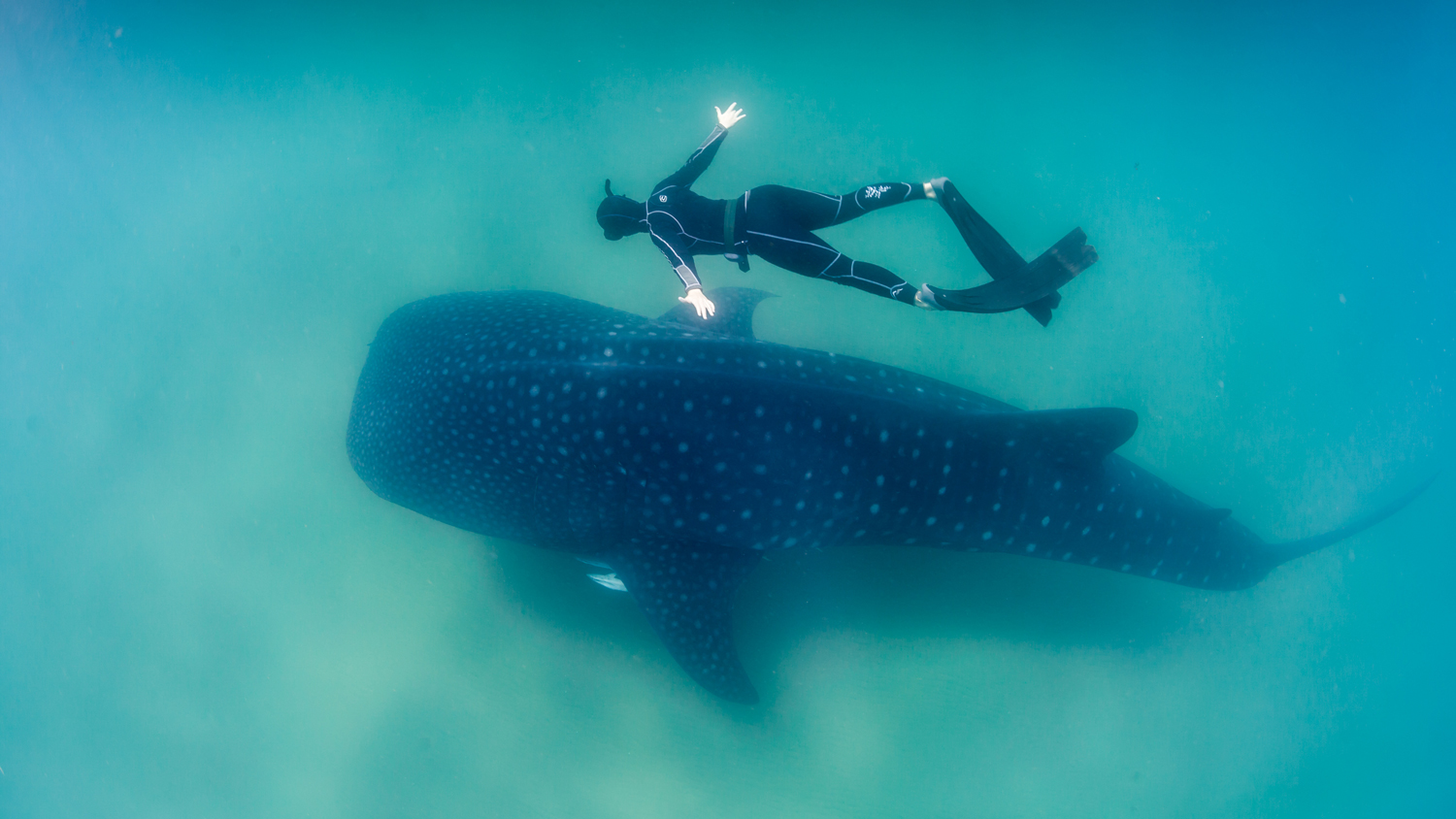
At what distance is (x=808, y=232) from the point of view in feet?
12.3

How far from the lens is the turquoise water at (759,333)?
4.07m

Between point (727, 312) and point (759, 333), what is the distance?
1.80 ft

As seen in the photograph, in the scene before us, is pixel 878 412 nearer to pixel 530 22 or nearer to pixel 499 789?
pixel 499 789

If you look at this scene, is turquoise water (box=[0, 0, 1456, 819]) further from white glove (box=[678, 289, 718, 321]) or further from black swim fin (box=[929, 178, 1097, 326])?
white glove (box=[678, 289, 718, 321])

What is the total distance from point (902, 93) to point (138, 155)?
7.51 meters

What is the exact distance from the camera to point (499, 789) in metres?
4.10

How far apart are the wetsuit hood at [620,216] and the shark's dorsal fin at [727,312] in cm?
56

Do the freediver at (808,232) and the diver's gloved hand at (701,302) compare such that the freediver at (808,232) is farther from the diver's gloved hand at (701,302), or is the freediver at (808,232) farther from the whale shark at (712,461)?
the whale shark at (712,461)

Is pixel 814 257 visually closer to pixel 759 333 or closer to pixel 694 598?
pixel 759 333

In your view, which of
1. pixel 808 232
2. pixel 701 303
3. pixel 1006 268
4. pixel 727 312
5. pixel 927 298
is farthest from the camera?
pixel 727 312

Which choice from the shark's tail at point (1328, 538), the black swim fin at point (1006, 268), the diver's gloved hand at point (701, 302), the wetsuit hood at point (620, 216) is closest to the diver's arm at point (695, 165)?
the wetsuit hood at point (620, 216)

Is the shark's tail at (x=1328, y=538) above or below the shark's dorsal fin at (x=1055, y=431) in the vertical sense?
above

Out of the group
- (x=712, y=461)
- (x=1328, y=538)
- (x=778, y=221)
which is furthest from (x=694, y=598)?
(x=1328, y=538)

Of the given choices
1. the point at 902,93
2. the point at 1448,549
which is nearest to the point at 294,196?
the point at 902,93
